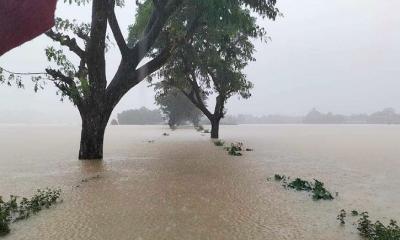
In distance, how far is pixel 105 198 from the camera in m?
9.17

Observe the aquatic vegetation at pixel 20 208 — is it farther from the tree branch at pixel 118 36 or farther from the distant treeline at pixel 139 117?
the distant treeline at pixel 139 117

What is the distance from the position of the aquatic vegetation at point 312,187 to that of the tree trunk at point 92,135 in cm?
833

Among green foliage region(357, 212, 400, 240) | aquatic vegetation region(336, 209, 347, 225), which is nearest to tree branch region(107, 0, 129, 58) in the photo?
aquatic vegetation region(336, 209, 347, 225)

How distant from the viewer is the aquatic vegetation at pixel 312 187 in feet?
30.6

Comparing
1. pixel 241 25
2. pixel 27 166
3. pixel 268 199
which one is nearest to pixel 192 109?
pixel 241 25

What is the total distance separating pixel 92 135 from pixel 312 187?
9.91m

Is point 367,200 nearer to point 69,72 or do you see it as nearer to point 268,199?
point 268,199

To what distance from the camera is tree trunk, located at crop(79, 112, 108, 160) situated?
16734 mm

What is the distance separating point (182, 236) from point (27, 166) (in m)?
11.4

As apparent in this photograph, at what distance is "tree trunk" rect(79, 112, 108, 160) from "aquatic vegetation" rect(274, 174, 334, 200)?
328 inches

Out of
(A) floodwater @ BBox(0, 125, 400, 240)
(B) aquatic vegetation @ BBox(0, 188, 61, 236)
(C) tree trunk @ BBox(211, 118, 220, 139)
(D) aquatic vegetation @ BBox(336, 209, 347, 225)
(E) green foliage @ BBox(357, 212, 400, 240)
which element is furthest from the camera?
(C) tree trunk @ BBox(211, 118, 220, 139)

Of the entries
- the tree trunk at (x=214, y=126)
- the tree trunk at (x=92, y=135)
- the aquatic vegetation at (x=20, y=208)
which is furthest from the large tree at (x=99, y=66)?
the tree trunk at (x=214, y=126)

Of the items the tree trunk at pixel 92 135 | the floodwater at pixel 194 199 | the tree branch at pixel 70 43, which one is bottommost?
the floodwater at pixel 194 199

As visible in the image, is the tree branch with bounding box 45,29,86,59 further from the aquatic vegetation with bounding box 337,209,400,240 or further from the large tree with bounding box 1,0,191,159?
the aquatic vegetation with bounding box 337,209,400,240
